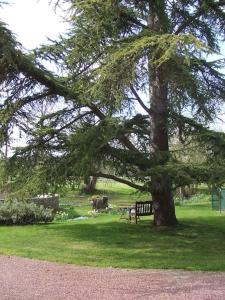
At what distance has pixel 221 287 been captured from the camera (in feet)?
27.8

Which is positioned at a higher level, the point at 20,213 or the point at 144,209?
the point at 144,209

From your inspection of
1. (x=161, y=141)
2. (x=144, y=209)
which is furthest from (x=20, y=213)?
(x=161, y=141)

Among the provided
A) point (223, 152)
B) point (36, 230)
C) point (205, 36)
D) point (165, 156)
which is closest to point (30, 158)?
point (36, 230)

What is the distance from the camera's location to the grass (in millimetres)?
11375

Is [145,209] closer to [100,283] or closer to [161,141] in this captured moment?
[161,141]

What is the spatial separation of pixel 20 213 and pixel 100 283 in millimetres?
12021

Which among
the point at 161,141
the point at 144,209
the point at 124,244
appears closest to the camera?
the point at 124,244

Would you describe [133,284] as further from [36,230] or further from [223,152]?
[36,230]

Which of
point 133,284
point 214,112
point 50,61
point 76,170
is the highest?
point 50,61

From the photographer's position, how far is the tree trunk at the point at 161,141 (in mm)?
15950

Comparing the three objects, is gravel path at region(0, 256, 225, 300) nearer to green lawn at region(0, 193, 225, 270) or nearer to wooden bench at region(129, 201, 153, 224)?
green lawn at region(0, 193, 225, 270)

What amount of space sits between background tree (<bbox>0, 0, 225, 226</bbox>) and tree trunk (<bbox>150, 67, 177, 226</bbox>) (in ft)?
0.11

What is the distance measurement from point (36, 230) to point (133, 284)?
9.77 meters

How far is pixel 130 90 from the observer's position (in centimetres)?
1622
